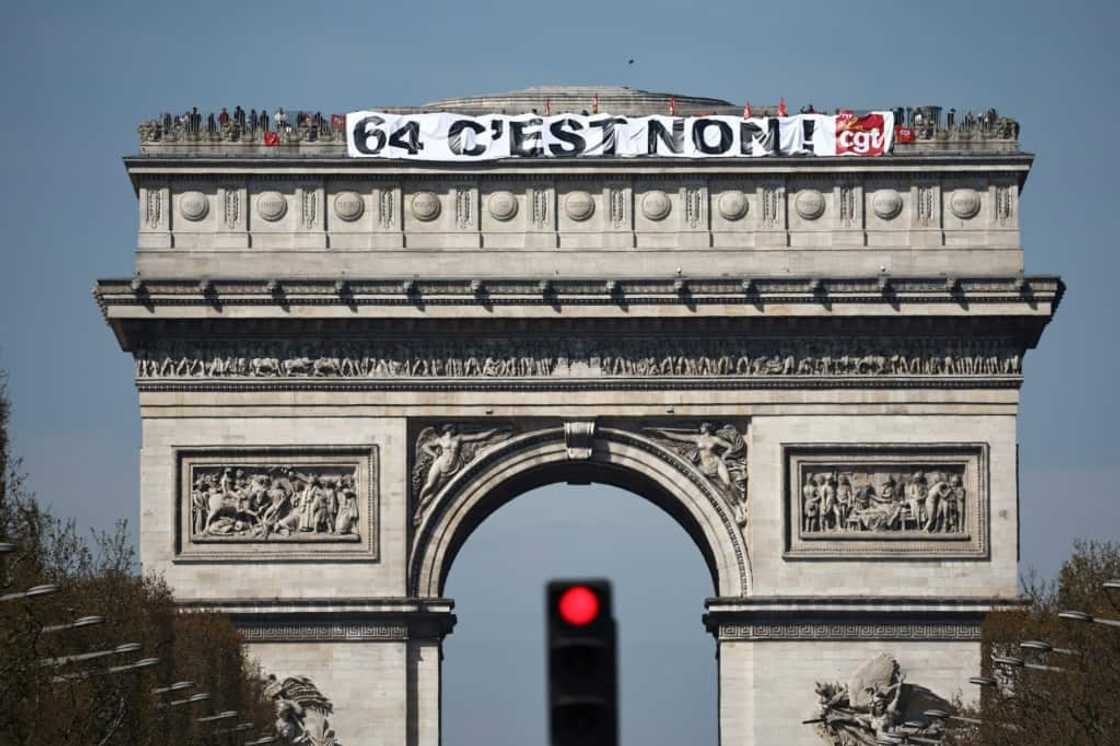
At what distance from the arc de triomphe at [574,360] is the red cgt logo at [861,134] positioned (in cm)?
48

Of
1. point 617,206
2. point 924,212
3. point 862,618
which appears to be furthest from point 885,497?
point 617,206

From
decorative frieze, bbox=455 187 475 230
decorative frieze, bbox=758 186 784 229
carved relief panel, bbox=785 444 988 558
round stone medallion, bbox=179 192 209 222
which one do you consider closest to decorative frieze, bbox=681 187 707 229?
decorative frieze, bbox=758 186 784 229

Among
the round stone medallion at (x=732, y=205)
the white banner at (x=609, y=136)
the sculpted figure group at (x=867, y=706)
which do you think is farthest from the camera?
the round stone medallion at (x=732, y=205)

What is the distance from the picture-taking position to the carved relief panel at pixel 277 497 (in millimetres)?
69375

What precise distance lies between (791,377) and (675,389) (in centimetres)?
287

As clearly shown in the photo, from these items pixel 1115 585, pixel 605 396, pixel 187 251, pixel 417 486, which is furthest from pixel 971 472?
pixel 1115 585

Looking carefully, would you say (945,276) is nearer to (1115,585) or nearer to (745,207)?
(745,207)

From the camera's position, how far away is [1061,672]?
2168 inches

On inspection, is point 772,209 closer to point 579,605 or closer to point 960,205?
point 960,205

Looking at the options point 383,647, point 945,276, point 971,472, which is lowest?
point 383,647

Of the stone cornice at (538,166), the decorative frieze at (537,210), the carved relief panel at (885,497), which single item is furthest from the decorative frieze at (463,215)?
the carved relief panel at (885,497)

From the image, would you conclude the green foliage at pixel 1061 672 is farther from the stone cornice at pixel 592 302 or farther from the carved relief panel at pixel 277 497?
the carved relief panel at pixel 277 497

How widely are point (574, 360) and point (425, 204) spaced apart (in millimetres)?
5353

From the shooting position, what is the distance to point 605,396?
6962 centimetres
